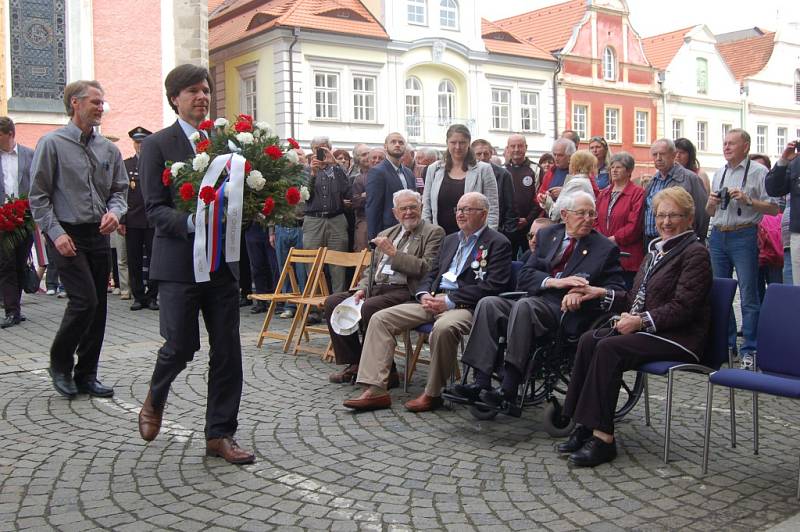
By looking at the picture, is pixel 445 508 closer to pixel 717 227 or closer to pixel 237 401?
pixel 237 401

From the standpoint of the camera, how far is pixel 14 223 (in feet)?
33.2

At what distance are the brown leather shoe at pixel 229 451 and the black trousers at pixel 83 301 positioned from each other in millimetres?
1986

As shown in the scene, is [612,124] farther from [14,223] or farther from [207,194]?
[207,194]

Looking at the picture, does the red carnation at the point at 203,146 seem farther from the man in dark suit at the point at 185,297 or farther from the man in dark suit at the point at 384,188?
the man in dark suit at the point at 384,188

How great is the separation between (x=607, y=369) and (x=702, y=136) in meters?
38.4

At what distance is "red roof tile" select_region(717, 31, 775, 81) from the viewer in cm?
4347

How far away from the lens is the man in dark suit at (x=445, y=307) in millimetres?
6008

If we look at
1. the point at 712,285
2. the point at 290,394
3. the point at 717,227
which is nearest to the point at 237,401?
the point at 290,394

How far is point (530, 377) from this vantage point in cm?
554

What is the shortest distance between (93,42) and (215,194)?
17161 millimetres

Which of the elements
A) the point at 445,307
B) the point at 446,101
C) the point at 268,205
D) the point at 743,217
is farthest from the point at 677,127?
the point at 268,205

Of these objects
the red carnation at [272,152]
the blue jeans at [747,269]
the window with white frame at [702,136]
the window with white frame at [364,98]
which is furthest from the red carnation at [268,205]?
the window with white frame at [702,136]

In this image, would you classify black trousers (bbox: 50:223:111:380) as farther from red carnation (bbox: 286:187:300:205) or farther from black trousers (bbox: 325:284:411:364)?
red carnation (bbox: 286:187:300:205)

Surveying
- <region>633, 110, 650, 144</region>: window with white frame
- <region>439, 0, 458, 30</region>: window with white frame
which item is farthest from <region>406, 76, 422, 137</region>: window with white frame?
<region>633, 110, 650, 144</region>: window with white frame
